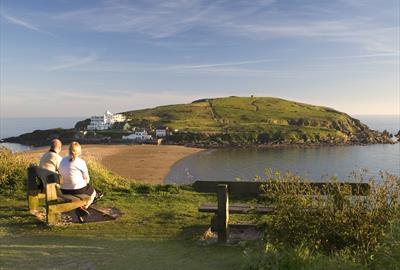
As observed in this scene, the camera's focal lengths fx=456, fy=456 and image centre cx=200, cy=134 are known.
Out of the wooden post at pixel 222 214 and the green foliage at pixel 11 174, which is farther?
the green foliage at pixel 11 174

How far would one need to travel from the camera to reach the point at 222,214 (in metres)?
8.86

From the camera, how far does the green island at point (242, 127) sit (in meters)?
109

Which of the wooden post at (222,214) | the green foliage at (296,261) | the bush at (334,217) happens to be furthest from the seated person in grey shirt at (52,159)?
the green foliage at (296,261)

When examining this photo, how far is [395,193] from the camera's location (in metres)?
7.43

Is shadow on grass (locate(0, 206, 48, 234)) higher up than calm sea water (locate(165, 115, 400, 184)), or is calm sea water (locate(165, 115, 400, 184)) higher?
shadow on grass (locate(0, 206, 48, 234))

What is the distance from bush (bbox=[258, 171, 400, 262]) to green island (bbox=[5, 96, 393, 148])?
8973 cm

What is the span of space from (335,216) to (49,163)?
23.4 feet

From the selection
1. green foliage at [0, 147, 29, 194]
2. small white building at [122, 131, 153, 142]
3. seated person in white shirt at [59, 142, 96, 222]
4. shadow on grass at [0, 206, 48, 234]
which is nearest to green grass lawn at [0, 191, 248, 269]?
shadow on grass at [0, 206, 48, 234]

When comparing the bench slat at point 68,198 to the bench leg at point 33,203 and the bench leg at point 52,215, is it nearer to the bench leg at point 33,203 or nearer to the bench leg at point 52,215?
the bench leg at point 52,215

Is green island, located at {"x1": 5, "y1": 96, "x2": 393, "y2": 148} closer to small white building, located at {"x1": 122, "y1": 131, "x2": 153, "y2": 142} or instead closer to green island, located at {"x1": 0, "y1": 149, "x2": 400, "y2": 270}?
small white building, located at {"x1": 122, "y1": 131, "x2": 153, "y2": 142}

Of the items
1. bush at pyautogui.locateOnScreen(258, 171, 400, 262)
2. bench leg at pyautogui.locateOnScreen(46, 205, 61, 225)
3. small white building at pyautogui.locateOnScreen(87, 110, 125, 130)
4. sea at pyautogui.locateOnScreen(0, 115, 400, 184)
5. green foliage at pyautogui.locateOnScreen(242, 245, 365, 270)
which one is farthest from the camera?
small white building at pyautogui.locateOnScreen(87, 110, 125, 130)

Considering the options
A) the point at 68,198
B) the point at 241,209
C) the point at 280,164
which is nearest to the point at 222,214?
the point at 241,209

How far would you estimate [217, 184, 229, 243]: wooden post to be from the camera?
8836mm

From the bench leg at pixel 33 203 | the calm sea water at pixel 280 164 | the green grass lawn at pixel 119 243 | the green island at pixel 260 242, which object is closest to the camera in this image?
the green island at pixel 260 242
